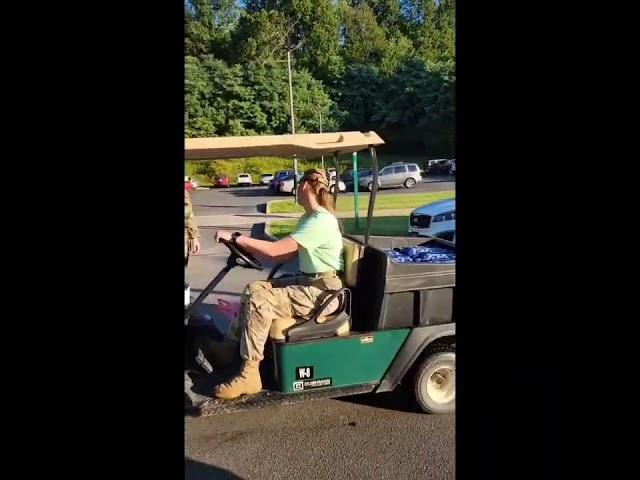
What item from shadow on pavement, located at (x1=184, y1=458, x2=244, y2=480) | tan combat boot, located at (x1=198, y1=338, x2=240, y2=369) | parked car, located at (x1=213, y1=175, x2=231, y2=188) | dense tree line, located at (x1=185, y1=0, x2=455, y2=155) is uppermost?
dense tree line, located at (x1=185, y1=0, x2=455, y2=155)

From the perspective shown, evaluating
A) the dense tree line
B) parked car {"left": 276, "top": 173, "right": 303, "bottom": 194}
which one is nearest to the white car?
the dense tree line

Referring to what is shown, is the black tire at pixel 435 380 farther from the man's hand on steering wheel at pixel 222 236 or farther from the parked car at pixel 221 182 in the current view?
the parked car at pixel 221 182

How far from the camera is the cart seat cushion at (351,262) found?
394 centimetres

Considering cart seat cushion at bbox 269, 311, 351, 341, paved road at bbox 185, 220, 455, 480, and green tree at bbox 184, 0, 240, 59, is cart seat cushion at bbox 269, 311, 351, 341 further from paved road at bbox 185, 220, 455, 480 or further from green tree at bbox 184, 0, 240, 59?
green tree at bbox 184, 0, 240, 59

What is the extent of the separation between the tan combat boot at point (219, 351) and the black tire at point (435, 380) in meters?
1.05

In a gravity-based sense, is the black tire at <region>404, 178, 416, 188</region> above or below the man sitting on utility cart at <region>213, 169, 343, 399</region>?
above

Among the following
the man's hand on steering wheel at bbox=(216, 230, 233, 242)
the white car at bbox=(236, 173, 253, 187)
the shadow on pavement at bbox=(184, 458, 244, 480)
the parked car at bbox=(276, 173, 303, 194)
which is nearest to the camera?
the shadow on pavement at bbox=(184, 458, 244, 480)

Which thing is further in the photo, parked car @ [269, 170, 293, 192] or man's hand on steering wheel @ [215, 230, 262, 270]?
parked car @ [269, 170, 293, 192]

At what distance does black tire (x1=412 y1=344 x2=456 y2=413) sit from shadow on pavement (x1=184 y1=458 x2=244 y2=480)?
1.22m

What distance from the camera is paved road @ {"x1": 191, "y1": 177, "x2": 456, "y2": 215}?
18.0 metres

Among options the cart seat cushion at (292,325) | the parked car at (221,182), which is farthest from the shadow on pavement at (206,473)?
the parked car at (221,182)

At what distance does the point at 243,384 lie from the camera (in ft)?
11.8
